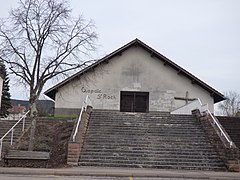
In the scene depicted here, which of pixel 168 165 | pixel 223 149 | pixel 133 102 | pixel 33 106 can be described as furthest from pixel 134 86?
pixel 168 165

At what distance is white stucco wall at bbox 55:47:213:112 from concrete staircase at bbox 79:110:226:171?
694 centimetres

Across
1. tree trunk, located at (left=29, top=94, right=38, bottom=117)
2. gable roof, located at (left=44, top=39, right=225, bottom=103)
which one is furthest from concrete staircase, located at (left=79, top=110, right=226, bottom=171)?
gable roof, located at (left=44, top=39, right=225, bottom=103)

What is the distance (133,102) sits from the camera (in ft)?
92.6

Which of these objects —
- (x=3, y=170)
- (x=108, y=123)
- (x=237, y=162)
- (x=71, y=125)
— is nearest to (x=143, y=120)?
(x=108, y=123)

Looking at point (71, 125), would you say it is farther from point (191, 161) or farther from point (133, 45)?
point (133, 45)

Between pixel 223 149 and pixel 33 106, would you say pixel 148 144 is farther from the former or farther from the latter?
pixel 33 106

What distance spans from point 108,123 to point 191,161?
5736 mm

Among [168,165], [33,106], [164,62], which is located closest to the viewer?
[168,165]

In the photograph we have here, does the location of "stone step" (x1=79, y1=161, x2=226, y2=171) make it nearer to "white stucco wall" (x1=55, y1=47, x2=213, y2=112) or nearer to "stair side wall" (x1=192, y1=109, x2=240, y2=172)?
"stair side wall" (x1=192, y1=109, x2=240, y2=172)

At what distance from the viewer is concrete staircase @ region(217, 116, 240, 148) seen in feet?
62.7

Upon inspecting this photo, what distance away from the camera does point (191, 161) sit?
567 inches

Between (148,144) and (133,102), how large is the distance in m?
12.4

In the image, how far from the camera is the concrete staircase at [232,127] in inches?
752

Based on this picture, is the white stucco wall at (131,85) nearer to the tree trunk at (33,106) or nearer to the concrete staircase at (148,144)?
the concrete staircase at (148,144)
